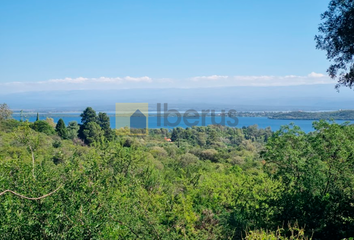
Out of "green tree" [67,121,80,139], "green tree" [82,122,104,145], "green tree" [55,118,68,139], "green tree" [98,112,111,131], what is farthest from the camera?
"green tree" [98,112,111,131]

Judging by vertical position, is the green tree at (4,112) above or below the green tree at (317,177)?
above

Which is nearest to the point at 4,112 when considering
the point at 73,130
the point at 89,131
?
the point at 73,130

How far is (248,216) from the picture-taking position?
8.20 metres

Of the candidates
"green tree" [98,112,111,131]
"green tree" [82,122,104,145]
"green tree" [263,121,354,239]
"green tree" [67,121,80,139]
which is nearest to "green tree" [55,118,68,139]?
"green tree" [67,121,80,139]

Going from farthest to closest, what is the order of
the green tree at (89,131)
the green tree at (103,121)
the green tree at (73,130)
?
the green tree at (103,121), the green tree at (73,130), the green tree at (89,131)

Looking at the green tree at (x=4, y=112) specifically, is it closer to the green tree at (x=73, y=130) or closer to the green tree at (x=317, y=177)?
the green tree at (x=73, y=130)

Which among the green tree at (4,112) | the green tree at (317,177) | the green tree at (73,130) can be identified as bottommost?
the green tree at (73,130)

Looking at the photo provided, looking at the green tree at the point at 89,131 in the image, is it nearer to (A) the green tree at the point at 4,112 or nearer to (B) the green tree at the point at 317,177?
(A) the green tree at the point at 4,112

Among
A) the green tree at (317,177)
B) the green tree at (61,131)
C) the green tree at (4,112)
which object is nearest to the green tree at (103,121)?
the green tree at (61,131)

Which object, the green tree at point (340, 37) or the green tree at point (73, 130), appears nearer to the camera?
the green tree at point (340, 37)

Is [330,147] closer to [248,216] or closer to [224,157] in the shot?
[248,216]

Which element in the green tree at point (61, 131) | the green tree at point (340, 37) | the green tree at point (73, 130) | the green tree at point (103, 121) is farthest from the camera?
the green tree at point (103, 121)

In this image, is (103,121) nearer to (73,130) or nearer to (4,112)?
(73,130)

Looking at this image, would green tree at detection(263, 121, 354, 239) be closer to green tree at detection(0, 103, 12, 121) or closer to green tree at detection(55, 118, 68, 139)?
green tree at detection(55, 118, 68, 139)
